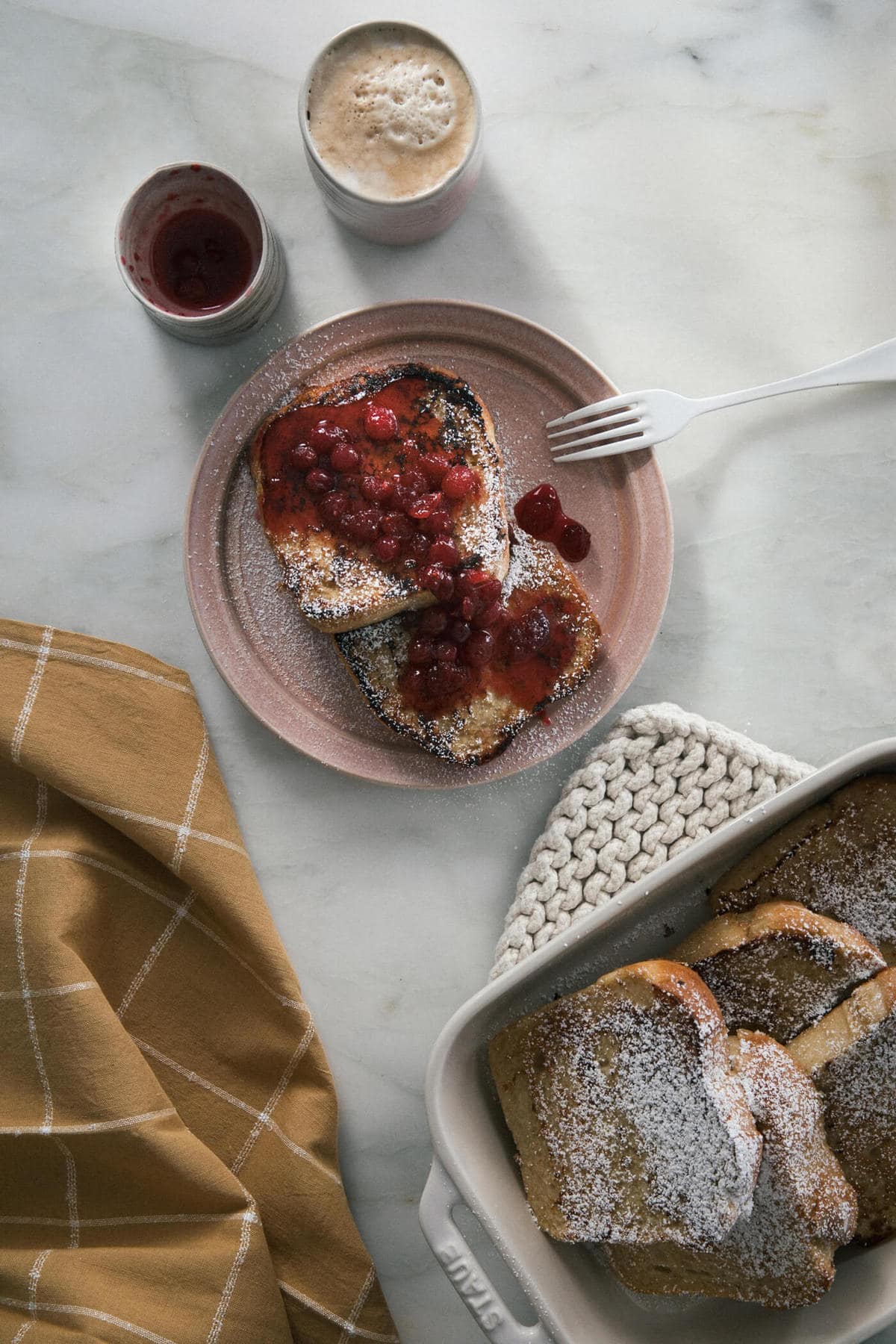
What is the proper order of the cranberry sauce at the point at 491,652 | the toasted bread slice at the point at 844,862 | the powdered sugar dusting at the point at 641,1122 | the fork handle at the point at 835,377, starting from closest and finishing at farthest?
1. the powdered sugar dusting at the point at 641,1122
2. the toasted bread slice at the point at 844,862
3. the cranberry sauce at the point at 491,652
4. the fork handle at the point at 835,377

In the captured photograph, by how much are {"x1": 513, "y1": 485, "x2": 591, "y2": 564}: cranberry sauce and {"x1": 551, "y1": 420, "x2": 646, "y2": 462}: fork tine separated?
0.29ft

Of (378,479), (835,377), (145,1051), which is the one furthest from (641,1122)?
(835,377)

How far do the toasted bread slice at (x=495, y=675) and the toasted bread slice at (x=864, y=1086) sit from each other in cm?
73

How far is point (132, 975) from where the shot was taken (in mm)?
1927

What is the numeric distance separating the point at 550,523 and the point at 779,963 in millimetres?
885

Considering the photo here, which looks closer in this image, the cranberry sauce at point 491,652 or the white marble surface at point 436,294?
the cranberry sauce at point 491,652

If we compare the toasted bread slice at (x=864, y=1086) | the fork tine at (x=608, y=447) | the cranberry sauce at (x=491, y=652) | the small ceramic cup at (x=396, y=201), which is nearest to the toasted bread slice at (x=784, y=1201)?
the toasted bread slice at (x=864, y=1086)

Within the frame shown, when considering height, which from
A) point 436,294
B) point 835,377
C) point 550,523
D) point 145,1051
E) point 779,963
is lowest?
point 145,1051

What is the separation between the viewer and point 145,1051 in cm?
191

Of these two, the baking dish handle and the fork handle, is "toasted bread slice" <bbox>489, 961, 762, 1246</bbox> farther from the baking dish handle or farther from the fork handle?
the fork handle

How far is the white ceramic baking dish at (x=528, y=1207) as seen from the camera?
1592 mm

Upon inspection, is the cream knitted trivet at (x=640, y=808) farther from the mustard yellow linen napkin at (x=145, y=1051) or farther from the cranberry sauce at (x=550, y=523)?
the mustard yellow linen napkin at (x=145, y=1051)

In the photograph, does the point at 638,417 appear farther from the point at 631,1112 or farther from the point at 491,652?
the point at 631,1112

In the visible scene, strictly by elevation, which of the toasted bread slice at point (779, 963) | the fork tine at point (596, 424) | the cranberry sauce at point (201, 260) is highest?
the cranberry sauce at point (201, 260)
